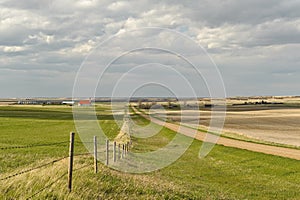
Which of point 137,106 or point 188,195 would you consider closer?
point 188,195

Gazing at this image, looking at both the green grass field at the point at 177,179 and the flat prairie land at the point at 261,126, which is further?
the flat prairie land at the point at 261,126

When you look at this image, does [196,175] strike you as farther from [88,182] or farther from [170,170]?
[88,182]

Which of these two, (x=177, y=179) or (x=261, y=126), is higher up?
(x=177, y=179)

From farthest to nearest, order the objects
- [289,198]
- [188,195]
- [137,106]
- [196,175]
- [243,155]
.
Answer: [137,106] < [243,155] < [196,175] < [289,198] < [188,195]

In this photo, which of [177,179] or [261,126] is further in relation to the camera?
[261,126]

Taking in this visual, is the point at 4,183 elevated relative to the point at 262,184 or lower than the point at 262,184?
elevated

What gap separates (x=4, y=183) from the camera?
11625 mm

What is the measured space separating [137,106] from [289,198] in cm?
16328

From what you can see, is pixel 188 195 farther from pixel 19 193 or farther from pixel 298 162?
pixel 298 162

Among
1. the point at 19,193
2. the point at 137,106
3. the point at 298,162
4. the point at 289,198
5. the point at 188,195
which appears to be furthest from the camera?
the point at 137,106

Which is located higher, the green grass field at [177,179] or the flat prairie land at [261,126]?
the green grass field at [177,179]

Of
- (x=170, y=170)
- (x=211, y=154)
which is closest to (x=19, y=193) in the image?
(x=170, y=170)

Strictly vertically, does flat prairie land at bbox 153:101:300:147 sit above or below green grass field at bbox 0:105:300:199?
below

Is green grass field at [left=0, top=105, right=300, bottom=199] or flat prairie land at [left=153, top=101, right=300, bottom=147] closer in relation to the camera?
green grass field at [left=0, top=105, right=300, bottom=199]
